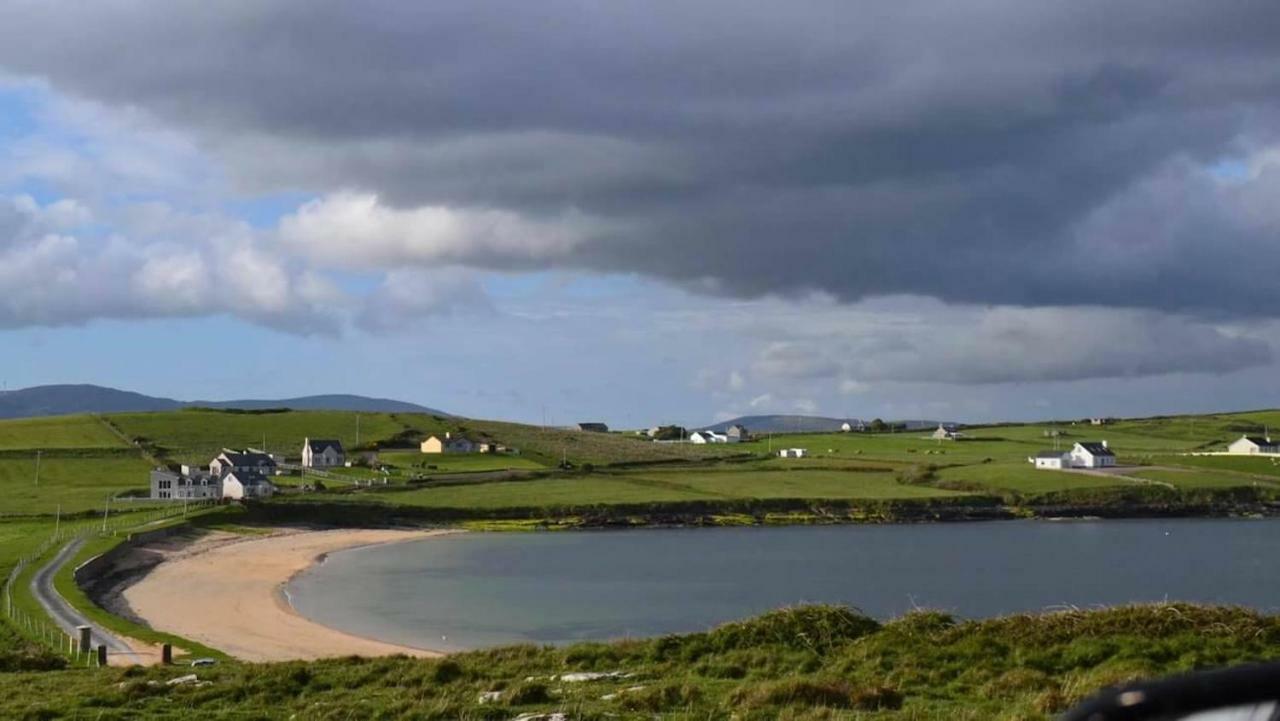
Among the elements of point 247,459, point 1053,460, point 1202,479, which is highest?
point 247,459

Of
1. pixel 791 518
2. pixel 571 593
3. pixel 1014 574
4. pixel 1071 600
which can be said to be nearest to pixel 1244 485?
pixel 791 518

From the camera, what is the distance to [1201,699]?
2.62m

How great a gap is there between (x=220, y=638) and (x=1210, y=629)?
126 feet

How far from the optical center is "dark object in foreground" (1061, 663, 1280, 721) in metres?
2.59

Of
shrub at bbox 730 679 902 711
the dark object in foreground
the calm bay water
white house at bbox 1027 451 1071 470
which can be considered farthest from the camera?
white house at bbox 1027 451 1071 470

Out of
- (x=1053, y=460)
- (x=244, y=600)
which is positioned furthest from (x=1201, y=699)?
(x=1053, y=460)

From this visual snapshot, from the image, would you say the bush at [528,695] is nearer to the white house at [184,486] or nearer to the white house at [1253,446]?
the white house at [184,486]

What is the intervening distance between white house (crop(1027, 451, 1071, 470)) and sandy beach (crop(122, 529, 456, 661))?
287ft

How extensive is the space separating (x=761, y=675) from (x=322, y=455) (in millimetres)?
133729

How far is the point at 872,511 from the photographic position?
4631 inches

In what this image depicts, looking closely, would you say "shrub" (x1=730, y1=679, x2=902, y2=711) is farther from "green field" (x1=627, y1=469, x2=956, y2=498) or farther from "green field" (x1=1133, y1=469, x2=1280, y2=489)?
"green field" (x1=1133, y1=469, x2=1280, y2=489)

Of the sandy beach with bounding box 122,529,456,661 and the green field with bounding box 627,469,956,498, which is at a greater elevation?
the green field with bounding box 627,469,956,498

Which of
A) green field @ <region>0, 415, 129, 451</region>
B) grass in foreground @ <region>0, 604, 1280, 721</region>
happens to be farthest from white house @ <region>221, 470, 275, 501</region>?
grass in foreground @ <region>0, 604, 1280, 721</region>

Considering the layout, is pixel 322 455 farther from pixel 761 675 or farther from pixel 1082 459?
pixel 761 675
